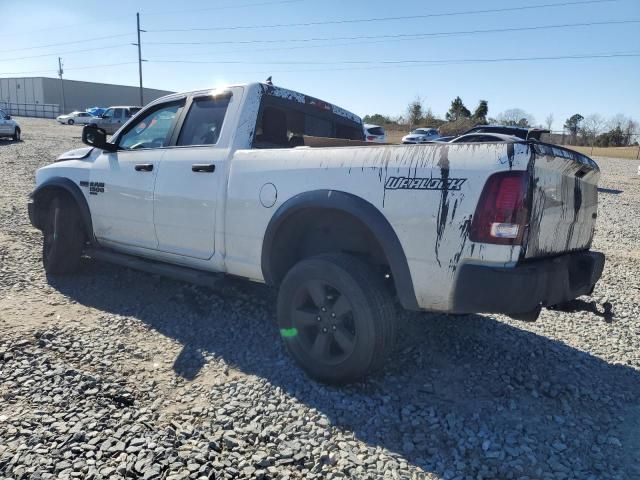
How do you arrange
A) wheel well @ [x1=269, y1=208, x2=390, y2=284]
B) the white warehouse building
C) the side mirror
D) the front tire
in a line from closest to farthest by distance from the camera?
the front tire < wheel well @ [x1=269, y1=208, x2=390, y2=284] < the side mirror < the white warehouse building

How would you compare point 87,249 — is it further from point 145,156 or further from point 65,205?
point 145,156

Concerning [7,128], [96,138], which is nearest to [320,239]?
[96,138]

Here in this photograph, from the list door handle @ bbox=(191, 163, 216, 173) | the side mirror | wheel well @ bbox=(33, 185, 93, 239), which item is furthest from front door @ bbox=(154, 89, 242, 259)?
wheel well @ bbox=(33, 185, 93, 239)

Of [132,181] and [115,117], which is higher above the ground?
[115,117]

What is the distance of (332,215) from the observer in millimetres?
3262

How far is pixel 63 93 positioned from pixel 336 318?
7652cm

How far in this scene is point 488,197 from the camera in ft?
8.38

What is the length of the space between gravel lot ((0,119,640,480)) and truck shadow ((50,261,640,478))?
13mm

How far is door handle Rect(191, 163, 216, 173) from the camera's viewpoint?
12.4 feet

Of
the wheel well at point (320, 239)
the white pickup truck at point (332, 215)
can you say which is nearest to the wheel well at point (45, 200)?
the white pickup truck at point (332, 215)

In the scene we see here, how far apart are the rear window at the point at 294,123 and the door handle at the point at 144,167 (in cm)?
99

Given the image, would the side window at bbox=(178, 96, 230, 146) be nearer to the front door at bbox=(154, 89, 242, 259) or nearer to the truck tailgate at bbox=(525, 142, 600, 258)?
the front door at bbox=(154, 89, 242, 259)

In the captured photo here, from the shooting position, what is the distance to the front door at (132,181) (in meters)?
4.31

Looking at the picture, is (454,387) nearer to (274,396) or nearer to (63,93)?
(274,396)
